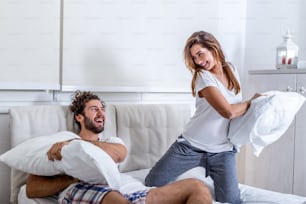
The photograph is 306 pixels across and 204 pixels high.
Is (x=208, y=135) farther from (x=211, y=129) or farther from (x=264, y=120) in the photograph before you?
(x=264, y=120)

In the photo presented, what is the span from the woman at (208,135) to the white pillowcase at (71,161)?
43cm

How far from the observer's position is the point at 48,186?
1.91 meters

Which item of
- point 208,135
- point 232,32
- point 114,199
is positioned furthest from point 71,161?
→ point 232,32

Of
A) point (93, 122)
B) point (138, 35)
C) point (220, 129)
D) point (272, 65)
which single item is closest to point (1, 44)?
point (93, 122)

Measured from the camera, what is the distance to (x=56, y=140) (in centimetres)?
201

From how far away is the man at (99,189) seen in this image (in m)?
1.70

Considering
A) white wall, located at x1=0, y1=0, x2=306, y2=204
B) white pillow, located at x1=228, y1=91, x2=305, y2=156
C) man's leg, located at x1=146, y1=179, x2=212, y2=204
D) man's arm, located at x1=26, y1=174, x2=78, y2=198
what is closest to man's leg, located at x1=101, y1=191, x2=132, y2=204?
man's leg, located at x1=146, y1=179, x2=212, y2=204

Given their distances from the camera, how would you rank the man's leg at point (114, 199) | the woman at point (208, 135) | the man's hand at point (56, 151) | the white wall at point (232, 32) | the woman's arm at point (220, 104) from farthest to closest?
the white wall at point (232, 32) → the woman at point (208, 135) → the woman's arm at point (220, 104) → the man's hand at point (56, 151) → the man's leg at point (114, 199)

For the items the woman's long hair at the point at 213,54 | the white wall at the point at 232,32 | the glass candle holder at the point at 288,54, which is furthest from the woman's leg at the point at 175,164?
the glass candle holder at the point at 288,54

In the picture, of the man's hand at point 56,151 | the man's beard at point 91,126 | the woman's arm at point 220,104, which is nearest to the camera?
the man's hand at point 56,151

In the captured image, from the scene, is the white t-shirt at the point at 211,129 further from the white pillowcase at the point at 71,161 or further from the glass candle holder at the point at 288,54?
the glass candle holder at the point at 288,54

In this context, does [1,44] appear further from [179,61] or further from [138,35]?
[179,61]

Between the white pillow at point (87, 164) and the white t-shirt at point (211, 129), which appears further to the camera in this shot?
the white t-shirt at point (211, 129)

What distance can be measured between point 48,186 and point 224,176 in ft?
2.80
